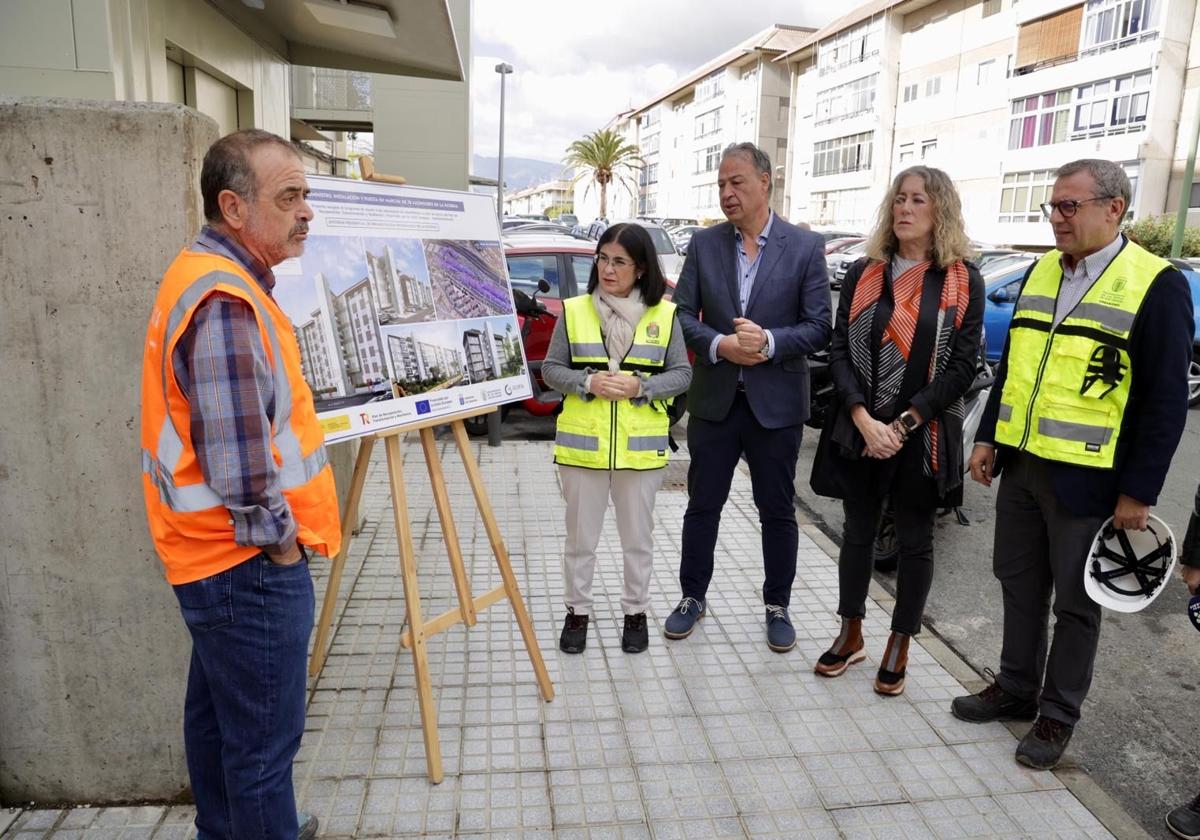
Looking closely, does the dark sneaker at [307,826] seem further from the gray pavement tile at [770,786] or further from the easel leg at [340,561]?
the gray pavement tile at [770,786]

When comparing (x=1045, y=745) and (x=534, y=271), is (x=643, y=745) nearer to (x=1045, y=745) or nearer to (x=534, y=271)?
(x=1045, y=745)

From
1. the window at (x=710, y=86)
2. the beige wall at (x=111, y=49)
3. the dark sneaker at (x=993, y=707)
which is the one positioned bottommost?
the dark sneaker at (x=993, y=707)

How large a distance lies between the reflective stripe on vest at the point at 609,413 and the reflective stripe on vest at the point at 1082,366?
55.7 inches

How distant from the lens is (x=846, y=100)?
1748 inches

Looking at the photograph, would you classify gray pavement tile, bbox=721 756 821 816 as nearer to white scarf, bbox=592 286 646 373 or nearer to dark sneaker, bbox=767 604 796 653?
dark sneaker, bbox=767 604 796 653

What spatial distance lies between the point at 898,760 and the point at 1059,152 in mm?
33465

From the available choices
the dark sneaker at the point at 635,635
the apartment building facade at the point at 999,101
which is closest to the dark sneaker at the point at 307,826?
the dark sneaker at the point at 635,635

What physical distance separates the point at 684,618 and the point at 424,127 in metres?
18.5

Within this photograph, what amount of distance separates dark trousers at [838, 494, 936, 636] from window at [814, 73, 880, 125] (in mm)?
42766

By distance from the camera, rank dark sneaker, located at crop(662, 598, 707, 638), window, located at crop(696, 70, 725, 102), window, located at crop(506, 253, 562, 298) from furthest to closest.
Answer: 1. window, located at crop(696, 70, 725, 102)
2. window, located at crop(506, 253, 562, 298)
3. dark sneaker, located at crop(662, 598, 707, 638)

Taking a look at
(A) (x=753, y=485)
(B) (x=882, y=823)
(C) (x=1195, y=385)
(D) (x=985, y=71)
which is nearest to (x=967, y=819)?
(B) (x=882, y=823)

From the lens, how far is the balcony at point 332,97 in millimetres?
20547

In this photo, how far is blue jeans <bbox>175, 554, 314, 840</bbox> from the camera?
192cm

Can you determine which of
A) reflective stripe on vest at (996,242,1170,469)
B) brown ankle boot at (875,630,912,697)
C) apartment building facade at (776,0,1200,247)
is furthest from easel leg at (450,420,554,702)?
apartment building facade at (776,0,1200,247)
